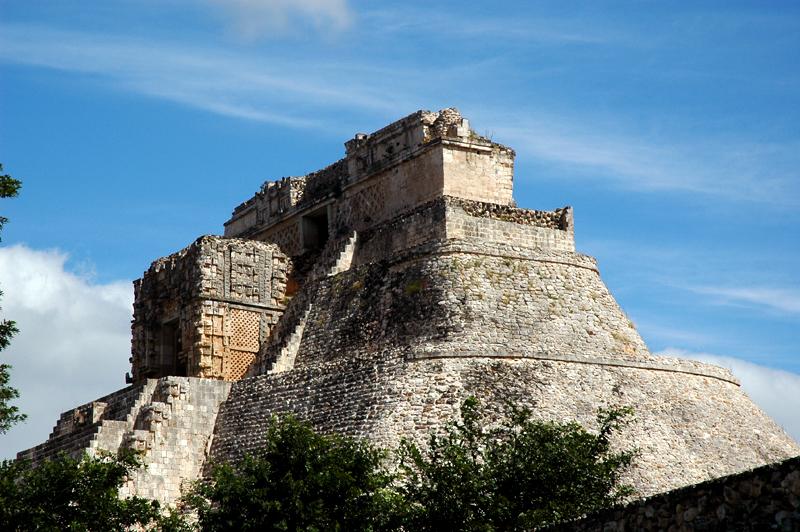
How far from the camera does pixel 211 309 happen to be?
3284 cm

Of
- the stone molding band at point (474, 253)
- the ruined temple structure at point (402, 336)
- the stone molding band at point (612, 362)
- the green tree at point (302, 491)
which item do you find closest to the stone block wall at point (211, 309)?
the ruined temple structure at point (402, 336)

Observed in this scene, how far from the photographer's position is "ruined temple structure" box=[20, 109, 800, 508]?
87.4ft

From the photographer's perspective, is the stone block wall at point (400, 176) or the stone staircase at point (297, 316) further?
the stone block wall at point (400, 176)

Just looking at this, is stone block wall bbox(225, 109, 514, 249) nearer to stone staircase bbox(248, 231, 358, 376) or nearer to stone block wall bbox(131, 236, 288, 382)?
stone staircase bbox(248, 231, 358, 376)

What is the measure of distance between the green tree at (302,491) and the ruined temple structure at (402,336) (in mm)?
3423

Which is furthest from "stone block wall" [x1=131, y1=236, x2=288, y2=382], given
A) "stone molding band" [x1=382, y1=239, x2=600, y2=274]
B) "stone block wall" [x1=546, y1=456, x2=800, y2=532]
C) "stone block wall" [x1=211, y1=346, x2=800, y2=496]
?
"stone block wall" [x1=546, y1=456, x2=800, y2=532]

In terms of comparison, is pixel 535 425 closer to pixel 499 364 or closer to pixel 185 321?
pixel 499 364

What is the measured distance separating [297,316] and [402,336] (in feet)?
14.5

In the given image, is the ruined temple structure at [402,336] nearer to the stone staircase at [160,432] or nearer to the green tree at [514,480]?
the stone staircase at [160,432]

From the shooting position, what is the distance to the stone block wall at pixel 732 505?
1108 centimetres

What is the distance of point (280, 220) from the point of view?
36938 millimetres

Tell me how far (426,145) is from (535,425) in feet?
34.3

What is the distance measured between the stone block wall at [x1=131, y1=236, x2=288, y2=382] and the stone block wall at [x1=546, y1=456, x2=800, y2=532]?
811 inches

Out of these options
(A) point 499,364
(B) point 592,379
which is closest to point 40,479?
(A) point 499,364
